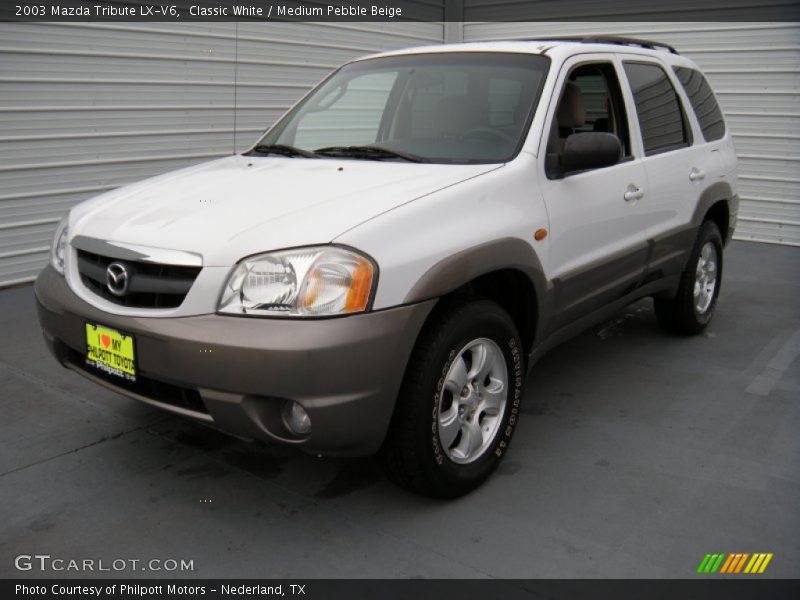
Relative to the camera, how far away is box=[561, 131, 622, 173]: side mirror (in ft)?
10.9

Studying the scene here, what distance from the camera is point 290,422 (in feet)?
8.50

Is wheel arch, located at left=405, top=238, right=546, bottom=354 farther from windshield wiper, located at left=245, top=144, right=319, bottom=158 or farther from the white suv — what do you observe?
windshield wiper, located at left=245, top=144, right=319, bottom=158

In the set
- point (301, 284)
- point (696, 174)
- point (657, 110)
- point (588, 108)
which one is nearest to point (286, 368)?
point (301, 284)

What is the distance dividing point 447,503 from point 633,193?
6.19 feet

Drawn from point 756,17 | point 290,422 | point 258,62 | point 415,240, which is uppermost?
point 756,17

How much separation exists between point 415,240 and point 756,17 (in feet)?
23.9

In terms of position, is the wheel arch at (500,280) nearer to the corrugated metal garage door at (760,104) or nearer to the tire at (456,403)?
the tire at (456,403)

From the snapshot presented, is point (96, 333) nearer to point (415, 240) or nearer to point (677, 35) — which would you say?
point (415, 240)

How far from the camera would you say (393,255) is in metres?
2.62

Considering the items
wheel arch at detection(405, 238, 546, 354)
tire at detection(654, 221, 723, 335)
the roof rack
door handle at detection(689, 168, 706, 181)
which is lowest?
tire at detection(654, 221, 723, 335)

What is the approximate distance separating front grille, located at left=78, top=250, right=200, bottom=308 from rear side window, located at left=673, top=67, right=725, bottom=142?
137 inches

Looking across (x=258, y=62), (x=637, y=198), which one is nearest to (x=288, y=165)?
(x=637, y=198)

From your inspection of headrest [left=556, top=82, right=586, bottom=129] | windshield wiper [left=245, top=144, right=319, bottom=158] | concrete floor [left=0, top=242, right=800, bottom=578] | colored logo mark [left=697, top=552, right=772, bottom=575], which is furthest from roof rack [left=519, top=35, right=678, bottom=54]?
colored logo mark [left=697, top=552, right=772, bottom=575]

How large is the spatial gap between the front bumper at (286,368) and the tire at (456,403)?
0.11 metres
